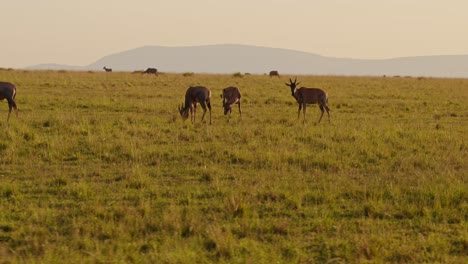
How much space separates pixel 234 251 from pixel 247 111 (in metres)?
17.4

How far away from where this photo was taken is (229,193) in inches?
372

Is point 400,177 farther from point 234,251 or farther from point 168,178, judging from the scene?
point 234,251

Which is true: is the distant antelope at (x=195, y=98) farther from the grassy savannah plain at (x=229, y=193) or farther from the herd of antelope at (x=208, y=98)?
the grassy savannah plain at (x=229, y=193)

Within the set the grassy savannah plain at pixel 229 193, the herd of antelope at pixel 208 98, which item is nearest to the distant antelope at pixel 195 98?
the herd of antelope at pixel 208 98

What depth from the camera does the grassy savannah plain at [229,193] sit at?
6.91m

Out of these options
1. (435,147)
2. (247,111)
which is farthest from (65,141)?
(247,111)

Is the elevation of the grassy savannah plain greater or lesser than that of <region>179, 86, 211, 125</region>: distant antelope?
lesser

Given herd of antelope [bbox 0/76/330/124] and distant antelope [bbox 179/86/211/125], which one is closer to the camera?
herd of antelope [bbox 0/76/330/124]

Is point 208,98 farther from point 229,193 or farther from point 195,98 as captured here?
point 229,193

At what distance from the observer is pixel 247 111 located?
24062 mm

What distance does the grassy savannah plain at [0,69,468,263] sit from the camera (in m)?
6.91

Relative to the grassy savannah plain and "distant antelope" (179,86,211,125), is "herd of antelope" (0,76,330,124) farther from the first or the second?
the grassy savannah plain

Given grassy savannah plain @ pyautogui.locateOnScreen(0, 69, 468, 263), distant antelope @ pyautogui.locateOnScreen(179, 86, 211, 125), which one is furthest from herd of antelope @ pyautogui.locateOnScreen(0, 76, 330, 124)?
grassy savannah plain @ pyautogui.locateOnScreen(0, 69, 468, 263)

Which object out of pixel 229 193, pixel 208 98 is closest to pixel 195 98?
pixel 208 98
